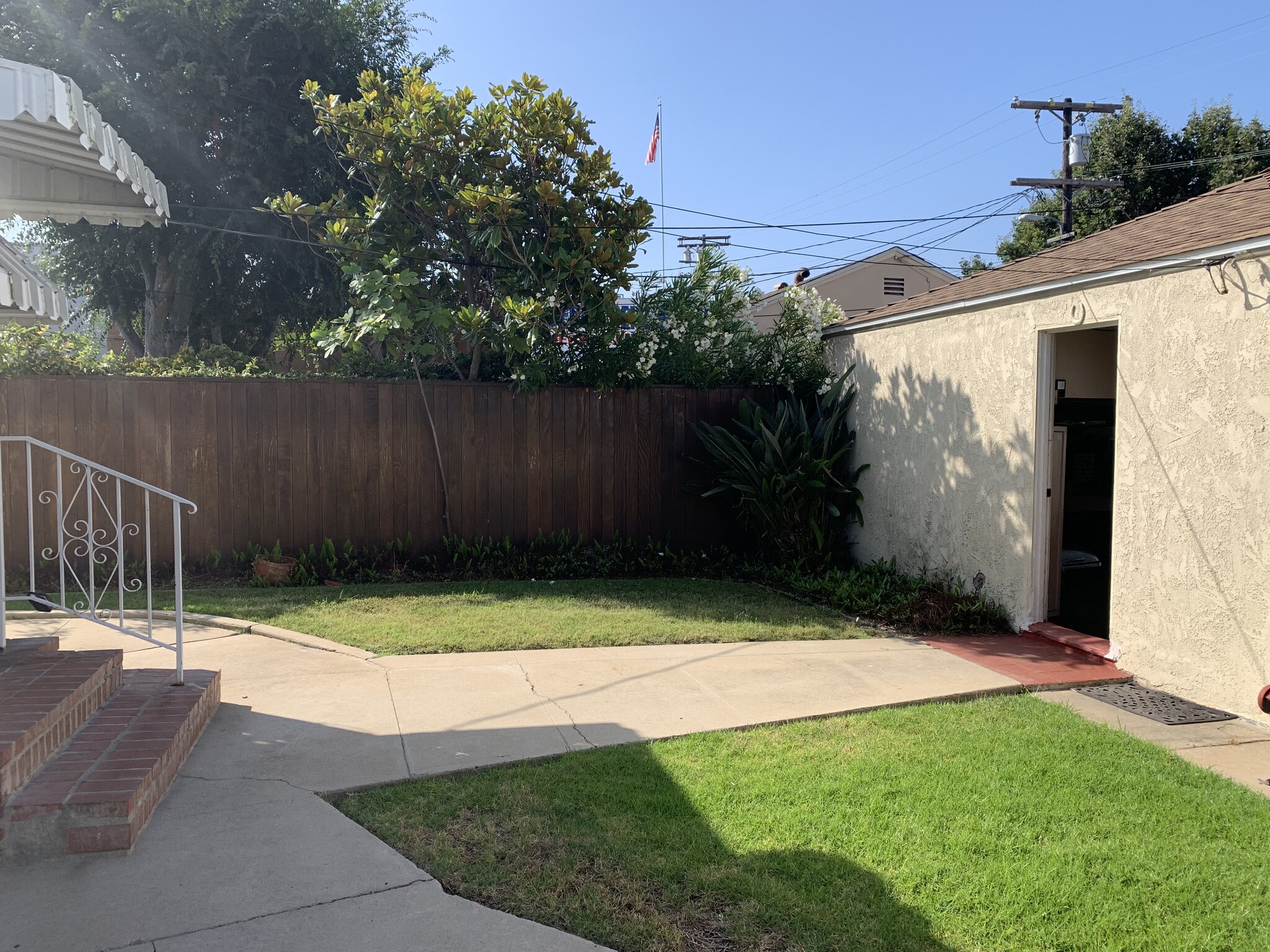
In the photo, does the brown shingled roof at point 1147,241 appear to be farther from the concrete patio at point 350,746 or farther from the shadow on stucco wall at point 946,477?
the concrete patio at point 350,746

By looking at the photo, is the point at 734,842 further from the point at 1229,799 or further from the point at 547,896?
the point at 1229,799

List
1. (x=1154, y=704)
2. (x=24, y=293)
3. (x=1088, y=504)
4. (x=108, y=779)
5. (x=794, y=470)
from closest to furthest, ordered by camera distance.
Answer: (x=108, y=779) → (x=24, y=293) → (x=1154, y=704) → (x=794, y=470) → (x=1088, y=504)

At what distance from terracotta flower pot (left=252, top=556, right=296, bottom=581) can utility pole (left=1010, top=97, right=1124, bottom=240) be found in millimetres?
16289

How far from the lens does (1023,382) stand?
23.4 ft

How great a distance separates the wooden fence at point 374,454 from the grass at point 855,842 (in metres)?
5.30

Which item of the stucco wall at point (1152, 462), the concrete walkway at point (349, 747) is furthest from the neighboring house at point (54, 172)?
the stucco wall at point (1152, 462)

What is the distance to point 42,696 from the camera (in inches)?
159

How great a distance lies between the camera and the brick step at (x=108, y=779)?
3.38 metres

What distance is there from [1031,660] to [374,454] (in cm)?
637

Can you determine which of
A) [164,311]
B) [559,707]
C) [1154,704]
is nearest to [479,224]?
[559,707]

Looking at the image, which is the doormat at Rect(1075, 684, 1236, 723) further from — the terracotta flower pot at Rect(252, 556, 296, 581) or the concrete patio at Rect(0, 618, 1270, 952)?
the terracotta flower pot at Rect(252, 556, 296, 581)

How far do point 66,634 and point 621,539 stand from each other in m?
5.19

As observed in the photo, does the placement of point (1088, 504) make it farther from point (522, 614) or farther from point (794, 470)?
point (522, 614)

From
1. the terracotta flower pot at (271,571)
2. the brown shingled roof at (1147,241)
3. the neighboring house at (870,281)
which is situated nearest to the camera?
the brown shingled roof at (1147,241)
